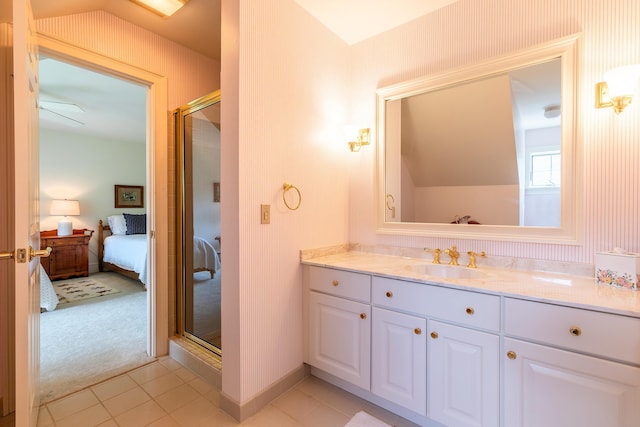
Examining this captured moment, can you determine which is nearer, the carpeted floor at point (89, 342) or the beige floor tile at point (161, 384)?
the beige floor tile at point (161, 384)

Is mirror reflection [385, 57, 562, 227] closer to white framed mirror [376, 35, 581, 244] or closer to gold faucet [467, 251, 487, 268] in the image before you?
white framed mirror [376, 35, 581, 244]

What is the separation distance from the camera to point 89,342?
2.63 meters

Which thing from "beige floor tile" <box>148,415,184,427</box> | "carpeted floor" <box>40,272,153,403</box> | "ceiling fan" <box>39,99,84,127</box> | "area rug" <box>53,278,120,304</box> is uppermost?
"ceiling fan" <box>39,99,84,127</box>

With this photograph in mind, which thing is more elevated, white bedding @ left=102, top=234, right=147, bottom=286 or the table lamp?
the table lamp

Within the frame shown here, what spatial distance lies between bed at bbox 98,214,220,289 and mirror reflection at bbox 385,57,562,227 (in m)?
1.50

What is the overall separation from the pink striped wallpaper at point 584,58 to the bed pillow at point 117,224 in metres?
5.56

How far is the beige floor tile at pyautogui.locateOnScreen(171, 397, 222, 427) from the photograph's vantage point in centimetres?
165

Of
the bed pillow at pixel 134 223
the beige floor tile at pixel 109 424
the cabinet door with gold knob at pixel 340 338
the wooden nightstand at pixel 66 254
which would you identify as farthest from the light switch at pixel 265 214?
the bed pillow at pixel 134 223

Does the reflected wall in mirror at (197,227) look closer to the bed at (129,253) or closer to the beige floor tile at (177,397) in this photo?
the bed at (129,253)

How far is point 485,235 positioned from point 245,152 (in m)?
1.55

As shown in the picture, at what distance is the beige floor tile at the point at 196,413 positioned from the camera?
1646 millimetres

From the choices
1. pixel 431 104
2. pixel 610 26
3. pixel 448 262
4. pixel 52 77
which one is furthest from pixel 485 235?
pixel 52 77

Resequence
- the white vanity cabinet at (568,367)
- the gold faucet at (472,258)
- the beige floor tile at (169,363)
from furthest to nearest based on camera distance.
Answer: the beige floor tile at (169,363) → the gold faucet at (472,258) → the white vanity cabinet at (568,367)

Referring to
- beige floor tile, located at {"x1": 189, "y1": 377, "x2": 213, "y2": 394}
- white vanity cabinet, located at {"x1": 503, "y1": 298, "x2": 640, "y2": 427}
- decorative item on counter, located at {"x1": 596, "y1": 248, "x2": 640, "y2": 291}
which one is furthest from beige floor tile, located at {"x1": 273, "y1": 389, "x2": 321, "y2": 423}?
decorative item on counter, located at {"x1": 596, "y1": 248, "x2": 640, "y2": 291}
